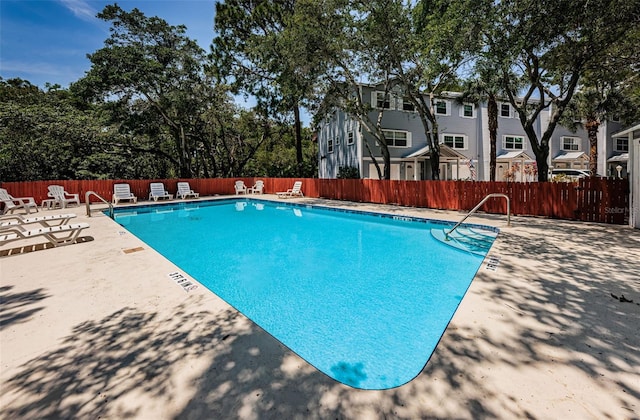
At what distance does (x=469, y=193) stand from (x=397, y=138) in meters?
10.6

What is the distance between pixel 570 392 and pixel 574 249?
4.91m

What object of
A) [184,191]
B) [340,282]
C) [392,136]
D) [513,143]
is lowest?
[340,282]

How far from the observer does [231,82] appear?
2134 cm

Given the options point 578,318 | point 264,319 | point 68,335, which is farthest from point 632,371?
point 68,335

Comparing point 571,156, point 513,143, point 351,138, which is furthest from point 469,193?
point 571,156

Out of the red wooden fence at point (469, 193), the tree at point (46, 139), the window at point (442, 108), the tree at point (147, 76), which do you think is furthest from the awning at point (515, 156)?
the tree at point (46, 139)

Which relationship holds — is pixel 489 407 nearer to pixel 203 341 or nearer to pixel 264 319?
pixel 203 341

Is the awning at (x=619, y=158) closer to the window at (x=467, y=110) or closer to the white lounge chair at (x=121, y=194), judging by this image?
the window at (x=467, y=110)

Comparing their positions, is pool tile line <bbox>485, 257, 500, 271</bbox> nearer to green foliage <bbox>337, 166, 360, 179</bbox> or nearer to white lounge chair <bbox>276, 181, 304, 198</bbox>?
white lounge chair <bbox>276, 181, 304, 198</bbox>

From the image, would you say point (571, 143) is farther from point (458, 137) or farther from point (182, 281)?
point (182, 281)

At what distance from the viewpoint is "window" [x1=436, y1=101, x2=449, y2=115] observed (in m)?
22.1

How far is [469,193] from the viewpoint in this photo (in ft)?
37.7

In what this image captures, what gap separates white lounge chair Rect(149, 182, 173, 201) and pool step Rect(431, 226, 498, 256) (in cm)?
1541

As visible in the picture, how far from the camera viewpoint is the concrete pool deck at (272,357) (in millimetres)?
1958
